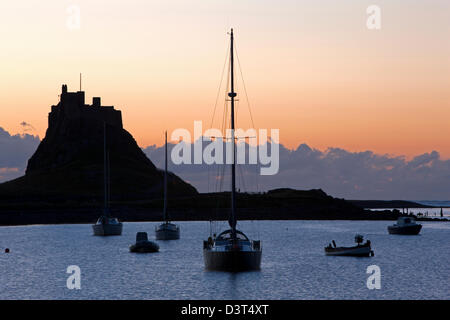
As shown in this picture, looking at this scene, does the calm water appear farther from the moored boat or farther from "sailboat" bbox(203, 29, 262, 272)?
the moored boat

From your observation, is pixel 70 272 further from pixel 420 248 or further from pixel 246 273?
pixel 420 248

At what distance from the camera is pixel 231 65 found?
5188 cm

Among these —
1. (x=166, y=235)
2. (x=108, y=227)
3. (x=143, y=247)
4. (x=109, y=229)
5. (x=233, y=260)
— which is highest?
(x=108, y=227)

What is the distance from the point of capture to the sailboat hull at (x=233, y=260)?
5097 centimetres

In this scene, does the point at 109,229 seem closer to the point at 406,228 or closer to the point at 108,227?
the point at 108,227

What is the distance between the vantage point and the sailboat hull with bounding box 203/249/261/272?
5097 cm

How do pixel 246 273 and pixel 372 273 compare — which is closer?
pixel 246 273

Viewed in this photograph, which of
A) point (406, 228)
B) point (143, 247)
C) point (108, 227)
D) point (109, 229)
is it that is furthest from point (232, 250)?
point (406, 228)

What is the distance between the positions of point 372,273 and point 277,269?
329 inches

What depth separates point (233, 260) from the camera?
2004 inches

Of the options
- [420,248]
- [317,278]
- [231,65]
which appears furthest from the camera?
[420,248]
